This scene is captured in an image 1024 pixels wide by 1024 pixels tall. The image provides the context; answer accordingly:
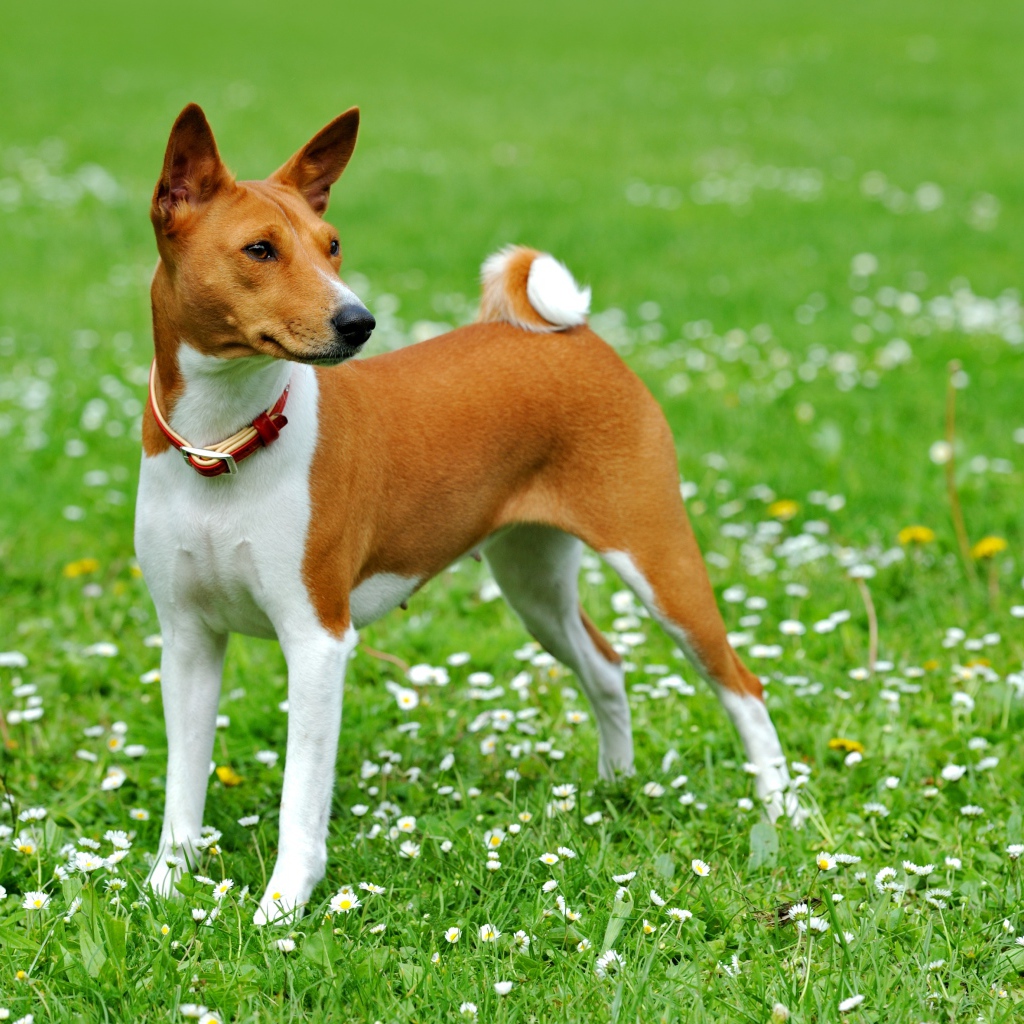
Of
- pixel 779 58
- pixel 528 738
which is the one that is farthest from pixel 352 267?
pixel 779 58

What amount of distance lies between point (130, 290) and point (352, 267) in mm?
1699

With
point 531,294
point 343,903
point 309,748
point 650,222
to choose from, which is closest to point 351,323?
point 309,748

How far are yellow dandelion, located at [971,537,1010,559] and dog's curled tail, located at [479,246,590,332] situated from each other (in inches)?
82.0

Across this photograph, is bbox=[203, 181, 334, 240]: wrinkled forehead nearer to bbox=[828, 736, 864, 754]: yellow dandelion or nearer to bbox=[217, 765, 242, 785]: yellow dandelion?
bbox=[217, 765, 242, 785]: yellow dandelion

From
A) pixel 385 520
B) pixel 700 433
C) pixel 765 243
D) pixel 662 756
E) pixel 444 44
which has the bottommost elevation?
pixel 444 44

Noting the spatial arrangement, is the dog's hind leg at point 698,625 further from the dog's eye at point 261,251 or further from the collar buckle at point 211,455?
the dog's eye at point 261,251

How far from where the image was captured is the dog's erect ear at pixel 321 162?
3.40 meters

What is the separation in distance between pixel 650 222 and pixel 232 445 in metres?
8.64

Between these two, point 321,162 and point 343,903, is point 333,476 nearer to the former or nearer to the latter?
point 321,162

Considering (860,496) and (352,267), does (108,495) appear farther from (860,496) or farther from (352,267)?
(352,267)

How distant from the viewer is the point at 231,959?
9.73 feet

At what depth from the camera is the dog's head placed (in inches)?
116

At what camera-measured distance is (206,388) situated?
3201 millimetres

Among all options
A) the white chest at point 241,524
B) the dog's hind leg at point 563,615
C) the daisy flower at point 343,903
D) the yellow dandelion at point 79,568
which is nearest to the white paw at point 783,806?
the dog's hind leg at point 563,615
